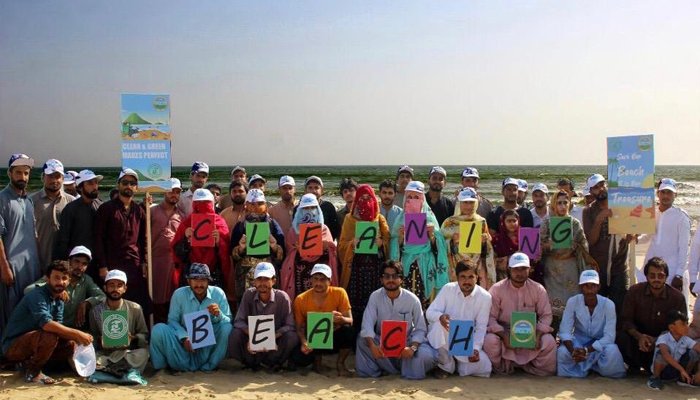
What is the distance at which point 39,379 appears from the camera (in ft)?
19.3

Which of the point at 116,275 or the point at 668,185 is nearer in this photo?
the point at 116,275

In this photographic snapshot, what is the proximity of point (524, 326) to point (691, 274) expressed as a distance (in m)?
2.27

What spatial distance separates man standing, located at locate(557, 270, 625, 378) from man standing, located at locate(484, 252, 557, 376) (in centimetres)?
15

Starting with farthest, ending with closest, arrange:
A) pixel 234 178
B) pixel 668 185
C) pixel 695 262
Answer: pixel 234 178 → pixel 668 185 → pixel 695 262

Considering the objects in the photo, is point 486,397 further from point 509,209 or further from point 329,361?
point 509,209

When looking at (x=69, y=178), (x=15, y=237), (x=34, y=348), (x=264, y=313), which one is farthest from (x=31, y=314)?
(x=69, y=178)

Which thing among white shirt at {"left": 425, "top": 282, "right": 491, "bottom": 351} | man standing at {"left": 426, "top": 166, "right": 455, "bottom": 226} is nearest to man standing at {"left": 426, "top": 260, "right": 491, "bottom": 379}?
white shirt at {"left": 425, "top": 282, "right": 491, "bottom": 351}

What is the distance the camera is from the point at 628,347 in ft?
20.9

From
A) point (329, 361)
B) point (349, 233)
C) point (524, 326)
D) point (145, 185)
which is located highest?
point (145, 185)

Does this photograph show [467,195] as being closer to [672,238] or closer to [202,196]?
[672,238]

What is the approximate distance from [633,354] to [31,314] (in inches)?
232

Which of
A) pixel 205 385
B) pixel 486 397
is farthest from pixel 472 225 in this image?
pixel 205 385

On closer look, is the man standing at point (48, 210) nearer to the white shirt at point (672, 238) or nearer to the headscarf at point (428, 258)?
the headscarf at point (428, 258)

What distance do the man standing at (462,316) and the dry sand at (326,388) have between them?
0.13 m
